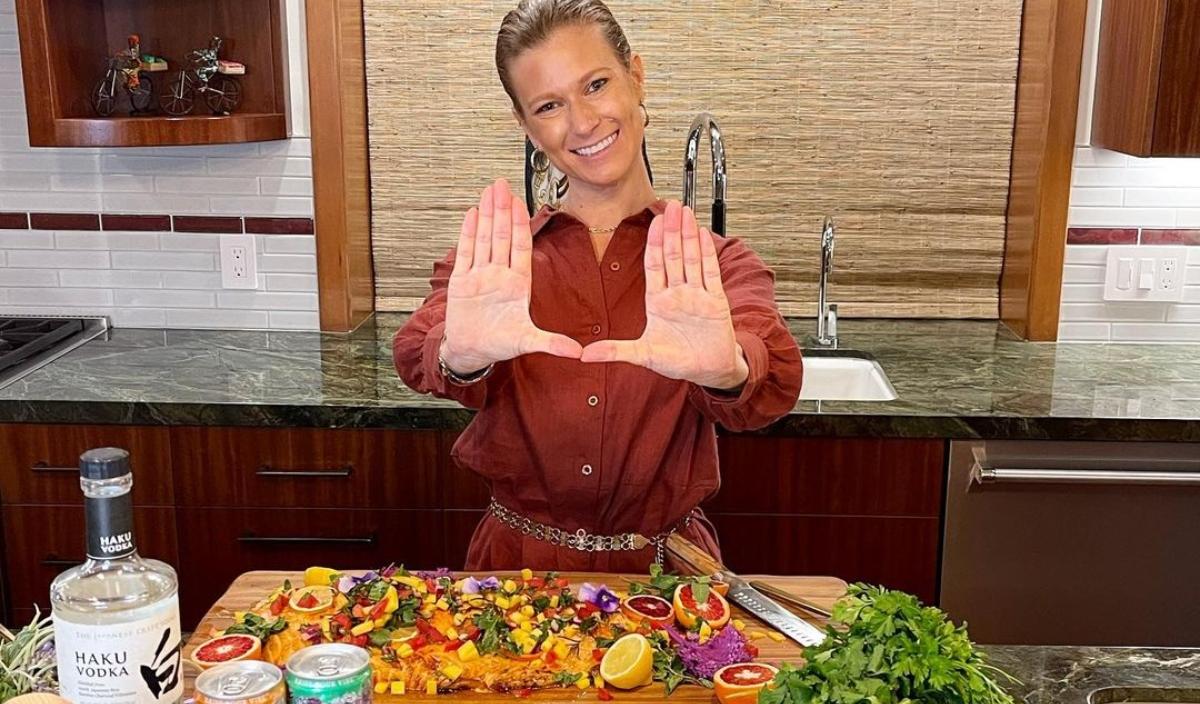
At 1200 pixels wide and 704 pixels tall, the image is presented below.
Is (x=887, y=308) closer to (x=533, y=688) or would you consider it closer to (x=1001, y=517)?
(x=1001, y=517)

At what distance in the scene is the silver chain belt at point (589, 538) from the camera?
1819 mm

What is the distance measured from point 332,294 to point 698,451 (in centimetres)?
148

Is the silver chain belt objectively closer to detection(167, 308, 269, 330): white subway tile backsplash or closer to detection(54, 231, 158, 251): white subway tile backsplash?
detection(167, 308, 269, 330): white subway tile backsplash

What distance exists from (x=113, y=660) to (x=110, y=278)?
2.28 metres

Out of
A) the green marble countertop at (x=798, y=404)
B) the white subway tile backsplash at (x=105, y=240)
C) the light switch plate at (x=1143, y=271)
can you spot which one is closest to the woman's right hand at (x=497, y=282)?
the green marble countertop at (x=798, y=404)

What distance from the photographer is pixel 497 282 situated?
144 centimetres

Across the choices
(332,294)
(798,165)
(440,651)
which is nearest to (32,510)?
(332,294)

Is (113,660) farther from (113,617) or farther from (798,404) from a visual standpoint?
(798,404)

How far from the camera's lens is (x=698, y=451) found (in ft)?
6.00

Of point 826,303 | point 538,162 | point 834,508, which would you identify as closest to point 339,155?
point 538,162

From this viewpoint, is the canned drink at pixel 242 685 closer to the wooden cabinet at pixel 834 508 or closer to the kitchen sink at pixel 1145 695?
the kitchen sink at pixel 1145 695

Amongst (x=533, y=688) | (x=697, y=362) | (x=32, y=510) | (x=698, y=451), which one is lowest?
(x=32, y=510)

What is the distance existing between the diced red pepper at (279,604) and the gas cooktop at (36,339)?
1.31m

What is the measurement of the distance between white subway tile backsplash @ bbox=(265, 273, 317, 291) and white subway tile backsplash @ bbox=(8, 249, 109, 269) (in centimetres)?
40
